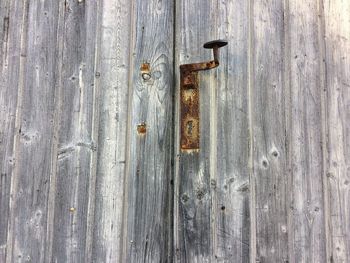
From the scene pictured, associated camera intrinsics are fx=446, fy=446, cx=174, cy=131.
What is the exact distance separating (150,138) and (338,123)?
638 millimetres

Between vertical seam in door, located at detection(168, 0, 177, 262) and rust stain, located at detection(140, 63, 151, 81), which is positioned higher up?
rust stain, located at detection(140, 63, 151, 81)

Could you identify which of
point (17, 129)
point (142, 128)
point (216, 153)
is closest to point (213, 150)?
point (216, 153)

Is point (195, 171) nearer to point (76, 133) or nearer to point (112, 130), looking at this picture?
point (112, 130)

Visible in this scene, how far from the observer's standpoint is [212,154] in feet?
4.69

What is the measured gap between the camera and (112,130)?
1473 mm

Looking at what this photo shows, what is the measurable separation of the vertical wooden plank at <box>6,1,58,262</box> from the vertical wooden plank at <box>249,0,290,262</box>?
685 mm

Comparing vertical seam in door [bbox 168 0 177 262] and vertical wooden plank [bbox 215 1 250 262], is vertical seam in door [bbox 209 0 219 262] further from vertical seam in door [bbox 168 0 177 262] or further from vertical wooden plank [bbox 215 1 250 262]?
vertical seam in door [bbox 168 0 177 262]

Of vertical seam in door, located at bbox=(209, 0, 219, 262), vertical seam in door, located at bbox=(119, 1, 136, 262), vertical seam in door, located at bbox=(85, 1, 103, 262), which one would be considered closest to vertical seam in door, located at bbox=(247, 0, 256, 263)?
vertical seam in door, located at bbox=(209, 0, 219, 262)

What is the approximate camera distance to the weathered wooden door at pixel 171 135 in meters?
1.42

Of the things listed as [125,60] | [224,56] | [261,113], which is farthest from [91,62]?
[261,113]

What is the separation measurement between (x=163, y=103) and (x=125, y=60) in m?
0.20

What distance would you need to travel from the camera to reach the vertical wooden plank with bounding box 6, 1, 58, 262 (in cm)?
147

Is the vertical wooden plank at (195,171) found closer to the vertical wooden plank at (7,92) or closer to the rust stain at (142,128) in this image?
the rust stain at (142,128)

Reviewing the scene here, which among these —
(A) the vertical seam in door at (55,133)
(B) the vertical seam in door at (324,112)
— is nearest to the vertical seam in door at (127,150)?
(A) the vertical seam in door at (55,133)
